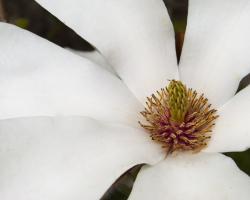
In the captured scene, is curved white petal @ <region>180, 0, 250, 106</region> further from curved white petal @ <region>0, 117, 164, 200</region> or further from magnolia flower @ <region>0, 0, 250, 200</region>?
curved white petal @ <region>0, 117, 164, 200</region>

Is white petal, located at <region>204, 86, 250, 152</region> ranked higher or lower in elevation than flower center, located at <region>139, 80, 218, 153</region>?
lower

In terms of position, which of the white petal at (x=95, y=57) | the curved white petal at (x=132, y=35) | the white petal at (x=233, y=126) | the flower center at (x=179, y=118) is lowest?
the white petal at (x=233, y=126)

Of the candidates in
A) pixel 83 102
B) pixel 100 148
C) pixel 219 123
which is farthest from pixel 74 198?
pixel 219 123

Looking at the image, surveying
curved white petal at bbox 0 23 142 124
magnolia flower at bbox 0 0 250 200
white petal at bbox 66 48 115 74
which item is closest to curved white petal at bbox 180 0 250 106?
magnolia flower at bbox 0 0 250 200

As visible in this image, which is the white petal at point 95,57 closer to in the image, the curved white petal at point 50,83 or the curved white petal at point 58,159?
the curved white petal at point 50,83

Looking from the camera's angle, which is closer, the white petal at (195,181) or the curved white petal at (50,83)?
the white petal at (195,181)

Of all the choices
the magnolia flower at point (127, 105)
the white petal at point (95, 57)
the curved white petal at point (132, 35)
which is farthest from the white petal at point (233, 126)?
the white petal at point (95, 57)

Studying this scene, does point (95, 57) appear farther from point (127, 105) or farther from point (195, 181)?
point (195, 181)

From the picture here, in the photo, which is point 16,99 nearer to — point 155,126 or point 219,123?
point 155,126
